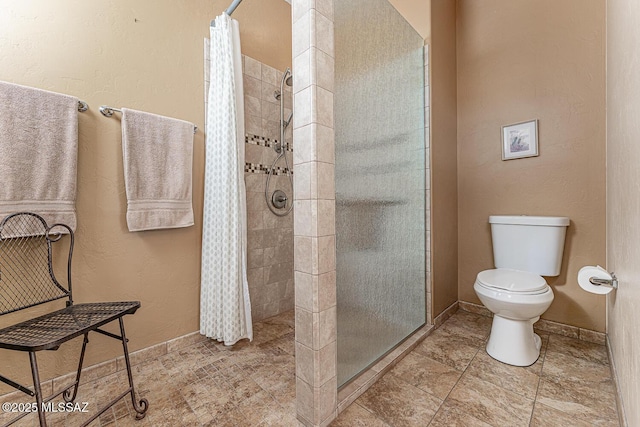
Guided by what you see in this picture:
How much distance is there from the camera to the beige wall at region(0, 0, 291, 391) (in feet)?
4.44

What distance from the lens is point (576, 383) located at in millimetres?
1412

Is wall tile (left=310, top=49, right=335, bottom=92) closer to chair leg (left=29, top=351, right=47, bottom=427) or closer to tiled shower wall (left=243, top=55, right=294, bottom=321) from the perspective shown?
tiled shower wall (left=243, top=55, right=294, bottom=321)

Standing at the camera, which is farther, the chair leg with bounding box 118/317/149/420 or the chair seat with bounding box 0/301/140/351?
the chair leg with bounding box 118/317/149/420

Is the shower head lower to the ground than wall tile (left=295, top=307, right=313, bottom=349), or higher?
higher

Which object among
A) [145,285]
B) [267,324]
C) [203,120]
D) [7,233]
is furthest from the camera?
[267,324]

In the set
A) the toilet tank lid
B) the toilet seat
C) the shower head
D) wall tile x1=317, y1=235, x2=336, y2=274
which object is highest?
the shower head

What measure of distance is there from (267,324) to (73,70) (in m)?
1.96

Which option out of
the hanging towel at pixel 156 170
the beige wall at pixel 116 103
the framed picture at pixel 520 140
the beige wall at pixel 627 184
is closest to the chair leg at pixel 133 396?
the beige wall at pixel 116 103

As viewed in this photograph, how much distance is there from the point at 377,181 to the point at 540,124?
1.42 meters

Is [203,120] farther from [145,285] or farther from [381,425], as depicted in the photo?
[381,425]

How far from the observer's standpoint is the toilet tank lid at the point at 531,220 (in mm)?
1804

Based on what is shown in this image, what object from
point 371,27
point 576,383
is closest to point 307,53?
point 371,27

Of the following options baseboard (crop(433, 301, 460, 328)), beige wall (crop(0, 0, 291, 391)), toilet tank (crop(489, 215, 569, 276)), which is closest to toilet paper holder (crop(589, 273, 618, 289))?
toilet tank (crop(489, 215, 569, 276))

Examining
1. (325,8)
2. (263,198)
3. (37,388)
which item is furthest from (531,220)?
(37,388)
